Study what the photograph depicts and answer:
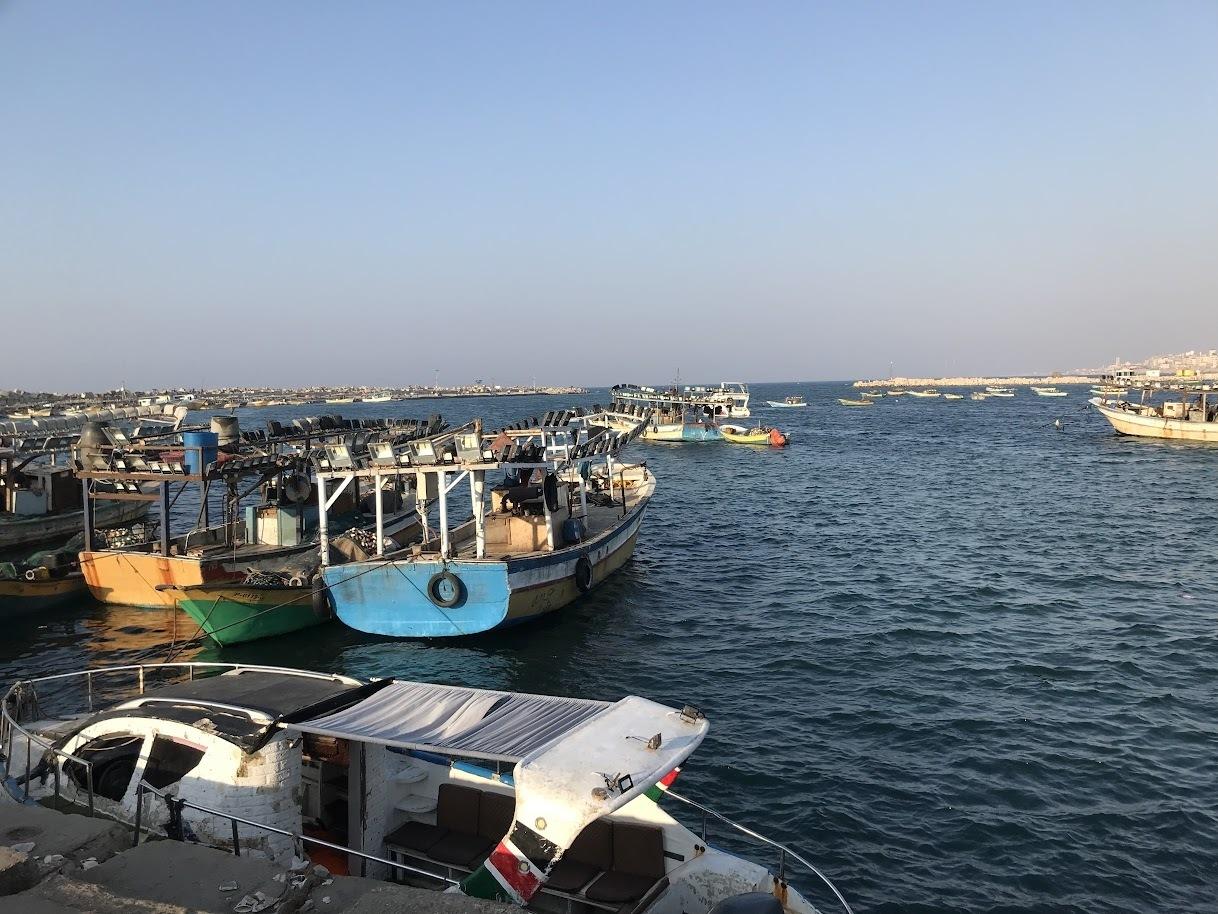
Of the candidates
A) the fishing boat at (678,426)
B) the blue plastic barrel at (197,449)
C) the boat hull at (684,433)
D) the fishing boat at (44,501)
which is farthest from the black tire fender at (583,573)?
the boat hull at (684,433)

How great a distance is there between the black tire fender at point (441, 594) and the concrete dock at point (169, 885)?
13870 mm

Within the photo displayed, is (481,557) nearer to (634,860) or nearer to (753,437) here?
(634,860)

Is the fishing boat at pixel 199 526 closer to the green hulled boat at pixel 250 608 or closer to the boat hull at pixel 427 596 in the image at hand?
the green hulled boat at pixel 250 608

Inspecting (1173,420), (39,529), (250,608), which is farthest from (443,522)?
(1173,420)

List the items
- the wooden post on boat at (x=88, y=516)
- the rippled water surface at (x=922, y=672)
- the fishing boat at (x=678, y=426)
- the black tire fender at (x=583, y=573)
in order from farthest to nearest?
the fishing boat at (x=678, y=426) → the wooden post on boat at (x=88, y=516) → the black tire fender at (x=583, y=573) → the rippled water surface at (x=922, y=672)

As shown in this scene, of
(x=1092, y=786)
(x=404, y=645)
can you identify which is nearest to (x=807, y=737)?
(x=1092, y=786)

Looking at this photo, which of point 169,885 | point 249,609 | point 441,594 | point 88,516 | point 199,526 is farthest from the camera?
point 199,526

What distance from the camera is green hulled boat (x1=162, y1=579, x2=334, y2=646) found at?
21.3 metres

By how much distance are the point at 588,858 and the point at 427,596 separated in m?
13.3

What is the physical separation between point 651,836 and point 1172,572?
2895 centimetres

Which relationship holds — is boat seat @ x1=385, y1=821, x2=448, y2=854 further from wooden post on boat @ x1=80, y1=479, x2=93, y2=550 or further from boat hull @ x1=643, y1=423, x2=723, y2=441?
boat hull @ x1=643, y1=423, x2=723, y2=441

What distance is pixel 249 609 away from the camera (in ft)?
71.6

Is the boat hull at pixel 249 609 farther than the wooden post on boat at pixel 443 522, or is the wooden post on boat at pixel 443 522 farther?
the wooden post on boat at pixel 443 522

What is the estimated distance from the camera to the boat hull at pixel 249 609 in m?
21.3
